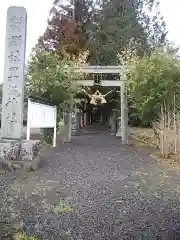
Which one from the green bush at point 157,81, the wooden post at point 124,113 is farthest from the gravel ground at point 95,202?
the wooden post at point 124,113

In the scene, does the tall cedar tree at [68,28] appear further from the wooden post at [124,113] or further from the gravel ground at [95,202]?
the gravel ground at [95,202]

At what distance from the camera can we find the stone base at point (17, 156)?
813 centimetres

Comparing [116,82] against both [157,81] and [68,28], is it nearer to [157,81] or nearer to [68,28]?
[157,81]

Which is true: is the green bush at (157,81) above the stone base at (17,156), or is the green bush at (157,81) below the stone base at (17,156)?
above

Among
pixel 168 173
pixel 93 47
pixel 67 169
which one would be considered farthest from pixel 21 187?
pixel 93 47

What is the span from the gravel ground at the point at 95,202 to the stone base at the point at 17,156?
27cm

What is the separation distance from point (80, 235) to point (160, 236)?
0.90m

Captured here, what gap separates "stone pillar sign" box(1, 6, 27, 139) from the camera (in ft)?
30.2

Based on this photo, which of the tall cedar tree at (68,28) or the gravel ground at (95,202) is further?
the tall cedar tree at (68,28)

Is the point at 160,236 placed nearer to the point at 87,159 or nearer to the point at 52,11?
the point at 87,159

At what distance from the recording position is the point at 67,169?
8805mm

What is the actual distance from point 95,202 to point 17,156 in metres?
3.14

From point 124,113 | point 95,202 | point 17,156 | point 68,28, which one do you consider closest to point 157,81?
point 124,113

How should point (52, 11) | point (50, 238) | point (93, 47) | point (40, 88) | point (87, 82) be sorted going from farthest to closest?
1. point (52, 11)
2. point (93, 47)
3. point (87, 82)
4. point (40, 88)
5. point (50, 238)
